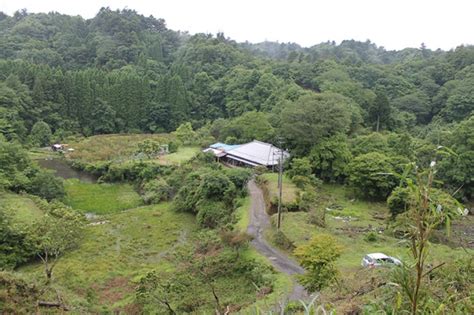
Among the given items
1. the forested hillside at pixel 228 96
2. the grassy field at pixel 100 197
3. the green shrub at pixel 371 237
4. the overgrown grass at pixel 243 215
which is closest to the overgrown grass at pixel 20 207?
the grassy field at pixel 100 197

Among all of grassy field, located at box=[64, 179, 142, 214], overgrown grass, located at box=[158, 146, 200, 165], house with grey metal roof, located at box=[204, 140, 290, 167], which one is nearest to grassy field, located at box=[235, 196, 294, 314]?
house with grey metal roof, located at box=[204, 140, 290, 167]

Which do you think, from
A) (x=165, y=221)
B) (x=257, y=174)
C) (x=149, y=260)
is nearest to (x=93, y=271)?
(x=149, y=260)

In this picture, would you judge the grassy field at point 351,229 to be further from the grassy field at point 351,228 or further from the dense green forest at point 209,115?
the dense green forest at point 209,115

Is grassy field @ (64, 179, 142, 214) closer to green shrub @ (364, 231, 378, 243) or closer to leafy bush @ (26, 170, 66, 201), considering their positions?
leafy bush @ (26, 170, 66, 201)

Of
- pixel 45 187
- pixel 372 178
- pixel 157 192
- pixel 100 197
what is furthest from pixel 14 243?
pixel 372 178

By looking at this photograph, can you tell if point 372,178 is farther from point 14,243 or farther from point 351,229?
point 14,243
